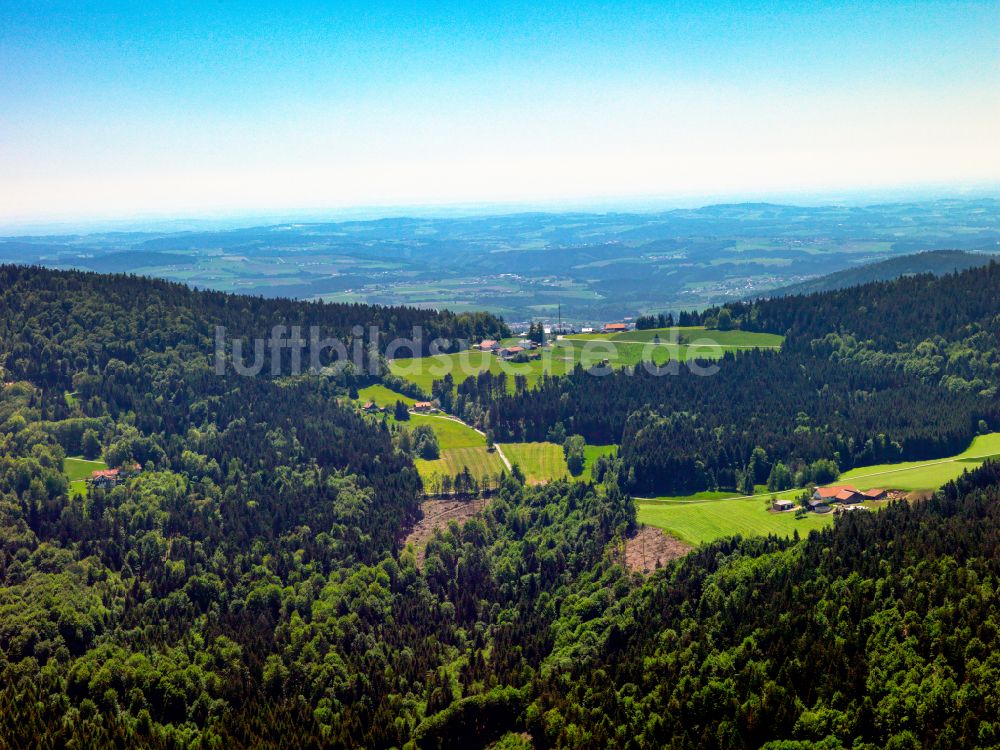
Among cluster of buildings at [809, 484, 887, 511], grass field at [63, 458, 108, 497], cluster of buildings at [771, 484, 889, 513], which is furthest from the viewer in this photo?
grass field at [63, 458, 108, 497]

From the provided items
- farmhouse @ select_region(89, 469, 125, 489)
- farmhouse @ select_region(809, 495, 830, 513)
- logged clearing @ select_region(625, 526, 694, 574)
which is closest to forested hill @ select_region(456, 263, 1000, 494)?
farmhouse @ select_region(809, 495, 830, 513)

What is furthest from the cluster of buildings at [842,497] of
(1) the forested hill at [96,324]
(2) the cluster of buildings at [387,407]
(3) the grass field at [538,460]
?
(1) the forested hill at [96,324]

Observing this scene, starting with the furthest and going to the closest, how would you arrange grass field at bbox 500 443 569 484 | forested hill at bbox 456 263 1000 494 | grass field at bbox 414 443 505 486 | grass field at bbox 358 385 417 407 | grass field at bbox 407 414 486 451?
grass field at bbox 358 385 417 407 < grass field at bbox 407 414 486 451 < grass field at bbox 414 443 505 486 < grass field at bbox 500 443 569 484 < forested hill at bbox 456 263 1000 494

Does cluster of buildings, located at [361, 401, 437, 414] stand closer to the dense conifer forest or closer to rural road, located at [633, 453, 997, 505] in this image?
the dense conifer forest

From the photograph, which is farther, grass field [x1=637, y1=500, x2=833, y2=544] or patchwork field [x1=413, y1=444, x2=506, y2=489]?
patchwork field [x1=413, y1=444, x2=506, y2=489]

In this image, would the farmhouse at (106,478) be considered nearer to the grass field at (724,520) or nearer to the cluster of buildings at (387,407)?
the cluster of buildings at (387,407)

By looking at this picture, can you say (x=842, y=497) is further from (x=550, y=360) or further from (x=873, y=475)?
(x=550, y=360)

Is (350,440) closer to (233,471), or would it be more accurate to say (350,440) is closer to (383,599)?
(233,471)
